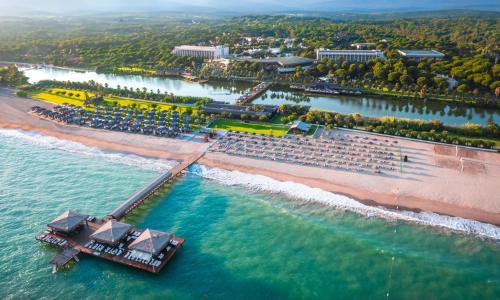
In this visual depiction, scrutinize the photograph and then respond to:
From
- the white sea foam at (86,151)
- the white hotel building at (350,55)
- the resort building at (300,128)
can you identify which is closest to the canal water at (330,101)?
the resort building at (300,128)

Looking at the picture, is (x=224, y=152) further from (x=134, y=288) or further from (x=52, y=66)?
(x=52, y=66)

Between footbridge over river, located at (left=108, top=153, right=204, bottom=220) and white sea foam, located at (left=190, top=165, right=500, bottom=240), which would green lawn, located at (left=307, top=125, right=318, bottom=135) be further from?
footbridge over river, located at (left=108, top=153, right=204, bottom=220)

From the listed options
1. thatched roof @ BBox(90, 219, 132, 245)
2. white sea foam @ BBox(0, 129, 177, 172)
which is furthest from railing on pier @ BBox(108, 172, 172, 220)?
white sea foam @ BBox(0, 129, 177, 172)

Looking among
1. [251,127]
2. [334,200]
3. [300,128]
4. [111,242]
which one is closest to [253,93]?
[251,127]

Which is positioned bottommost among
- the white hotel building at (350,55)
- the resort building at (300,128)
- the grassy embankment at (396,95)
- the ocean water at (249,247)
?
the ocean water at (249,247)

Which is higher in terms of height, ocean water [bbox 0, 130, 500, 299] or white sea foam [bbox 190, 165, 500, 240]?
white sea foam [bbox 190, 165, 500, 240]

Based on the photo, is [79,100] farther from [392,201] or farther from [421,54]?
[421,54]

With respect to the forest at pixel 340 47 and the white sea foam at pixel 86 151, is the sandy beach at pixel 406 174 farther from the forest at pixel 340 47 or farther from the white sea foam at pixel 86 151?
the forest at pixel 340 47
